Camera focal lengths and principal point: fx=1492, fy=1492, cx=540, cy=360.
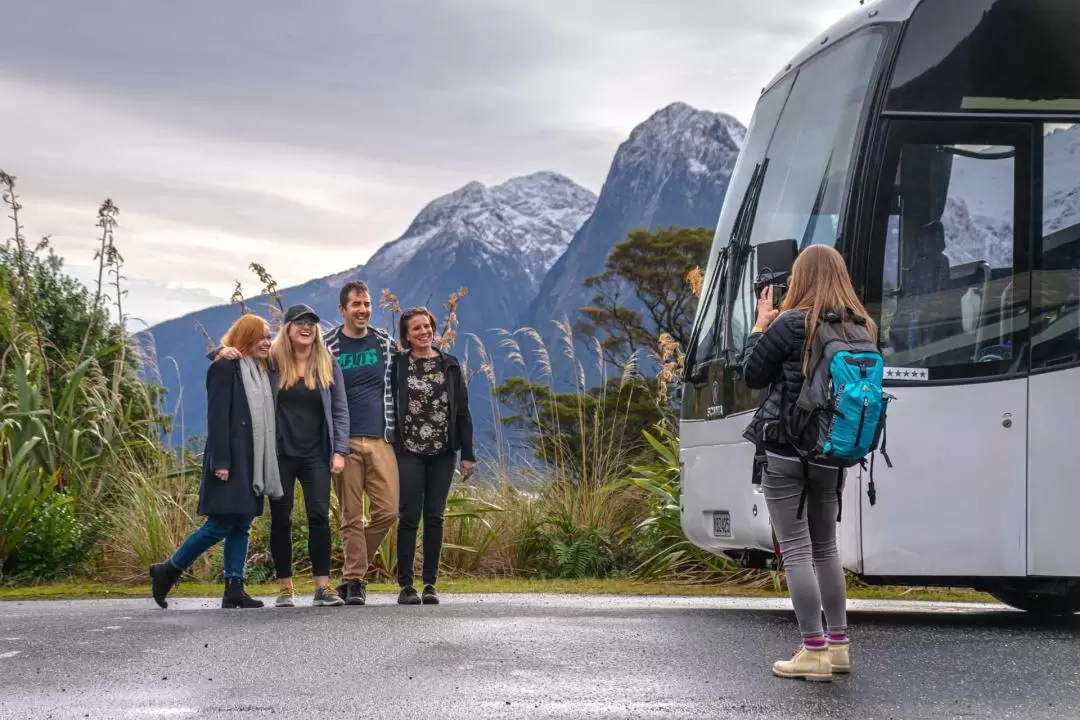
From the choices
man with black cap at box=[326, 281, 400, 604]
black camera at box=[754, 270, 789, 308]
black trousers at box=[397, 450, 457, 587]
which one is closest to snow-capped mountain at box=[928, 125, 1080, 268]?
black camera at box=[754, 270, 789, 308]

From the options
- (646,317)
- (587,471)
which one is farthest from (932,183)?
(646,317)

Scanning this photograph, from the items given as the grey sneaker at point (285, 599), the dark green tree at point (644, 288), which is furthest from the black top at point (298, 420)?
the dark green tree at point (644, 288)

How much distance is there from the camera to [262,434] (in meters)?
9.45

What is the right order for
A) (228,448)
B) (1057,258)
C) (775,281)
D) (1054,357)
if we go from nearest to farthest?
1. (775,281)
2. (1054,357)
3. (1057,258)
4. (228,448)

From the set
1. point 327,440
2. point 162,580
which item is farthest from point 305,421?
point 162,580

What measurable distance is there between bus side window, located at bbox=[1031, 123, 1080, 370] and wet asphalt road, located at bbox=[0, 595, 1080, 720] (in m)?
1.52

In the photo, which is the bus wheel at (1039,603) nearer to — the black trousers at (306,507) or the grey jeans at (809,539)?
the grey jeans at (809,539)

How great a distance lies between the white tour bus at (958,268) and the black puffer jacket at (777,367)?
128cm

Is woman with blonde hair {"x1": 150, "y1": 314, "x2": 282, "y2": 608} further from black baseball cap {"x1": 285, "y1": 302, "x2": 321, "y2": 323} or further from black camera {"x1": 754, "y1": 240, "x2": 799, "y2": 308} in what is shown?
black camera {"x1": 754, "y1": 240, "x2": 799, "y2": 308}

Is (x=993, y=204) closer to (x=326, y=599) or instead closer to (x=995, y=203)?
(x=995, y=203)

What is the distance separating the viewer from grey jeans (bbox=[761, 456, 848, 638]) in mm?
6121

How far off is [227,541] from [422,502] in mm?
1283

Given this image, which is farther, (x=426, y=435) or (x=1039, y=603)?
(x=426, y=435)

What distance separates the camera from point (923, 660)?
6746 millimetres
